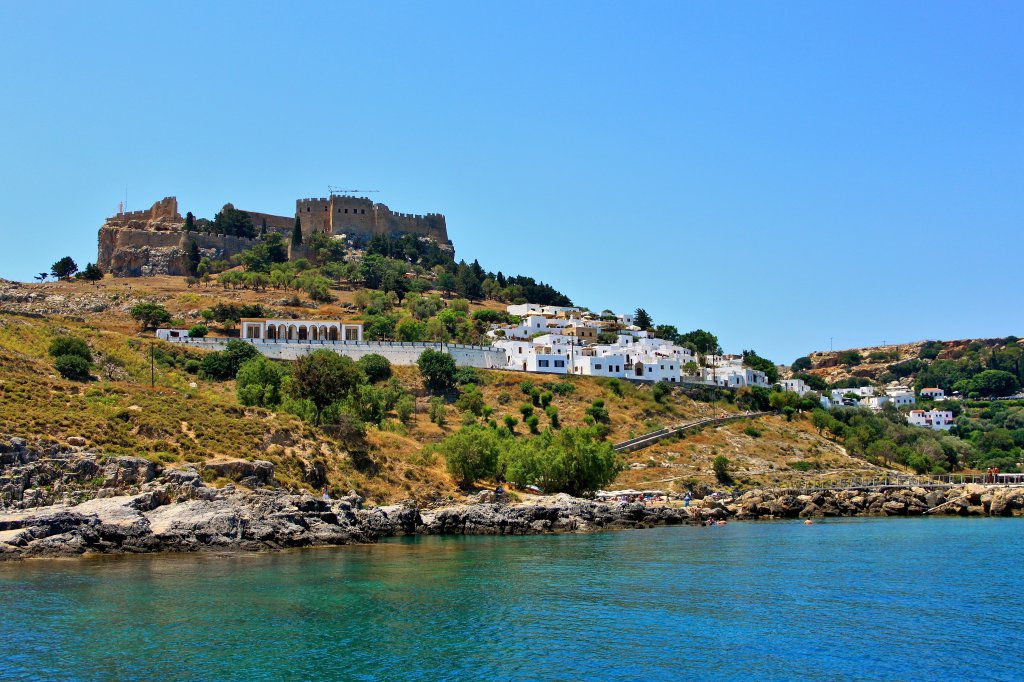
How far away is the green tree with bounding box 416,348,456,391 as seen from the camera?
209ft

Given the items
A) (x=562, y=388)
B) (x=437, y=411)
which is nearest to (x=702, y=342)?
(x=562, y=388)

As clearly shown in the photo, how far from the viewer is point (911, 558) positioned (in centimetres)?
3209

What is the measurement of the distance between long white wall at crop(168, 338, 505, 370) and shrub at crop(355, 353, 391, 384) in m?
2.24

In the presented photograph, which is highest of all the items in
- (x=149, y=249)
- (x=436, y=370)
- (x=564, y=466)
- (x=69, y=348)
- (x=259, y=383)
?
(x=149, y=249)

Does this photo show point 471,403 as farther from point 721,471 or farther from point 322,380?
point 322,380

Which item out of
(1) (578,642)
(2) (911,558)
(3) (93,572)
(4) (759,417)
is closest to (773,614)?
(1) (578,642)

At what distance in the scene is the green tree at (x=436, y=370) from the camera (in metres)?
63.8

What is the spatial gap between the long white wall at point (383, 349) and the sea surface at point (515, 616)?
33.7 m

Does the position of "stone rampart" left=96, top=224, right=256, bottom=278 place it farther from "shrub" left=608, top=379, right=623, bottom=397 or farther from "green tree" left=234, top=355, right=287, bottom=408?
"shrub" left=608, top=379, right=623, bottom=397

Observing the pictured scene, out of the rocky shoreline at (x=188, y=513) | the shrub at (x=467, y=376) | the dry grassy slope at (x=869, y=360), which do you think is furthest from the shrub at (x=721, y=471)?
the dry grassy slope at (x=869, y=360)

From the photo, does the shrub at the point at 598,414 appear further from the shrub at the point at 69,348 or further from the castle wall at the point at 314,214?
the castle wall at the point at 314,214

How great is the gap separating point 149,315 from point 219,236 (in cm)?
3082

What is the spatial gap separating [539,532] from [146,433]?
53.4 feet

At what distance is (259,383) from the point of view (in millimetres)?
50438
